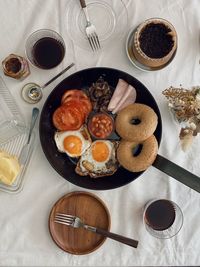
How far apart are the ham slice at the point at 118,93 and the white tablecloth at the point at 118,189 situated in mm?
43

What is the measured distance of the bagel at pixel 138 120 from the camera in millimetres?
830

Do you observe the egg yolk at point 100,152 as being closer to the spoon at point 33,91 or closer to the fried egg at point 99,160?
the fried egg at point 99,160

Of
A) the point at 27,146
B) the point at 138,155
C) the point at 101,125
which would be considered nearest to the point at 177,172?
the point at 138,155

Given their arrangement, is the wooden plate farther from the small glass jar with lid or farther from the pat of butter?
the small glass jar with lid

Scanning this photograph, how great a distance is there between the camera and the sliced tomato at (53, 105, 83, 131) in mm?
846

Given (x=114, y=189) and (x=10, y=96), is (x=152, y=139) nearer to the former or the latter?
(x=114, y=189)

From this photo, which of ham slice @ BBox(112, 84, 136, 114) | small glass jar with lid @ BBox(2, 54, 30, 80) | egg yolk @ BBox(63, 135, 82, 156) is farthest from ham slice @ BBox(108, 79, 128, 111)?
small glass jar with lid @ BBox(2, 54, 30, 80)

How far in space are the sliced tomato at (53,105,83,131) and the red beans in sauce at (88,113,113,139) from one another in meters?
0.03

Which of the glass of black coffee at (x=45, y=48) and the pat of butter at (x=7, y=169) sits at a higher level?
the glass of black coffee at (x=45, y=48)

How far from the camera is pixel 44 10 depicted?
898mm

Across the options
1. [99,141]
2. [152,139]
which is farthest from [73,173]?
[152,139]

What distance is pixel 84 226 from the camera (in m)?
0.89

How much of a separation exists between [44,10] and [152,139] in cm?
40

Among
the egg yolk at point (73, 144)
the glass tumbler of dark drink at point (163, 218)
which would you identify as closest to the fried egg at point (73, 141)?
the egg yolk at point (73, 144)
